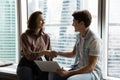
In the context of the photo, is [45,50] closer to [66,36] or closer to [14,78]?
[66,36]

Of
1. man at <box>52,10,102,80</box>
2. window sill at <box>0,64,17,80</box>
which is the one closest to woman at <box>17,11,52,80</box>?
man at <box>52,10,102,80</box>

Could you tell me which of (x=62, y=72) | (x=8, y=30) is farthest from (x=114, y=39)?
(x=8, y=30)

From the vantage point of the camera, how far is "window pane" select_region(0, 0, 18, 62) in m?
3.87

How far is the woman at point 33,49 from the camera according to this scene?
9.46ft

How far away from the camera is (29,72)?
287cm

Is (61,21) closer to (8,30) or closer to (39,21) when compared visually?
(39,21)

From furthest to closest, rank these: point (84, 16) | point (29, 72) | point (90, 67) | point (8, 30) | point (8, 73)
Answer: point (8, 30) → point (8, 73) → point (29, 72) → point (84, 16) → point (90, 67)

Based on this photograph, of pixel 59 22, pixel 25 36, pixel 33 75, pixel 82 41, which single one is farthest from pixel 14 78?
pixel 82 41

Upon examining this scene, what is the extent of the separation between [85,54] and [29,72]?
0.75 meters

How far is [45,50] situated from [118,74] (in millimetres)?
953

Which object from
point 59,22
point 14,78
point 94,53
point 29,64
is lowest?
point 14,78

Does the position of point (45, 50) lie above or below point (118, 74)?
above

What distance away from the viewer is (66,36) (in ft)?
10.9

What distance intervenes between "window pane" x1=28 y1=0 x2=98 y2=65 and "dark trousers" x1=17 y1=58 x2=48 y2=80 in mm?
552
